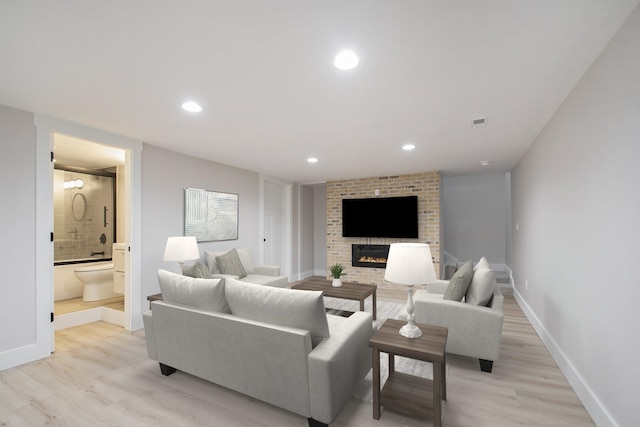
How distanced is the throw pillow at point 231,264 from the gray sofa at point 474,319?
2744 millimetres

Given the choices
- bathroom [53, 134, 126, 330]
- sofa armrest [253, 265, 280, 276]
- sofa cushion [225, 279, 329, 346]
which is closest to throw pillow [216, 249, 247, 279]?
sofa armrest [253, 265, 280, 276]

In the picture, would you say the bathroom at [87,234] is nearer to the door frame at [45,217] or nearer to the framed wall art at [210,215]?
the door frame at [45,217]

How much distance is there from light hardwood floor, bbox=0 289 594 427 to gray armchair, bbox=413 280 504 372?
19 centimetres

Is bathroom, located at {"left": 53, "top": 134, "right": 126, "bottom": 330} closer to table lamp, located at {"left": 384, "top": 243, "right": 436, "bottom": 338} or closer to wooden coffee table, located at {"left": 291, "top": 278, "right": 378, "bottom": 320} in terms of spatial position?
wooden coffee table, located at {"left": 291, "top": 278, "right": 378, "bottom": 320}

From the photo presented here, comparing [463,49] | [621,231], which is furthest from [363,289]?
[463,49]

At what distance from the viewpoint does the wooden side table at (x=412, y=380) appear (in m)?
1.67

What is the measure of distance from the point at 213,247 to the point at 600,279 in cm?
460

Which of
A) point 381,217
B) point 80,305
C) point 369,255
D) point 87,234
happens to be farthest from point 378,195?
point 87,234

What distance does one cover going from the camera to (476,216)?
7121 millimetres

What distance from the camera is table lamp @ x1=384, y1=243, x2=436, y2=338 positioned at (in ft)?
6.13

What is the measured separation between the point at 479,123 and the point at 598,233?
1.50 meters

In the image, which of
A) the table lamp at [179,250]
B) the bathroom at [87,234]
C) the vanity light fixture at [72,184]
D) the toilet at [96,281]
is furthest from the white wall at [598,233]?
the vanity light fixture at [72,184]

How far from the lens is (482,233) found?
7.06 meters

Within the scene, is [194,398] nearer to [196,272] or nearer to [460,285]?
[196,272]
